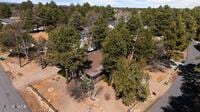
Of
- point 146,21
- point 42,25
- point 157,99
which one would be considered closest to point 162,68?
point 157,99

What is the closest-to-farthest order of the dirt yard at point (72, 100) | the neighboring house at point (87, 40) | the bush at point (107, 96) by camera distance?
the dirt yard at point (72, 100), the bush at point (107, 96), the neighboring house at point (87, 40)

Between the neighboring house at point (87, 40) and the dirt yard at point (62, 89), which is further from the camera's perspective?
the neighboring house at point (87, 40)

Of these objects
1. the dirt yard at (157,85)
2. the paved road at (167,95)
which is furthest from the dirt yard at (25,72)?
the paved road at (167,95)

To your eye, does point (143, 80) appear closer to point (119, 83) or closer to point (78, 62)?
point (119, 83)

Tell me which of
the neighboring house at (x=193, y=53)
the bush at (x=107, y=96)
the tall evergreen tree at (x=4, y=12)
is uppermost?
the tall evergreen tree at (x=4, y=12)

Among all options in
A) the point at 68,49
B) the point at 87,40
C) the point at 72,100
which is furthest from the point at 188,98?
the point at 87,40

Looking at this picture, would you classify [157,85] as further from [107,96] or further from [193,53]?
[193,53]

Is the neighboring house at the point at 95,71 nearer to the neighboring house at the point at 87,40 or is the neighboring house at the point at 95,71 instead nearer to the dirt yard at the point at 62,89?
the dirt yard at the point at 62,89
